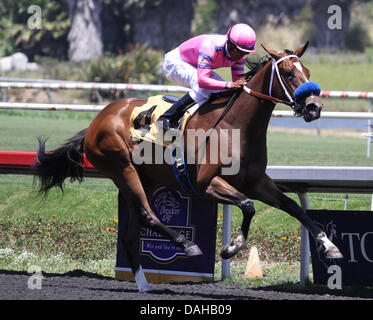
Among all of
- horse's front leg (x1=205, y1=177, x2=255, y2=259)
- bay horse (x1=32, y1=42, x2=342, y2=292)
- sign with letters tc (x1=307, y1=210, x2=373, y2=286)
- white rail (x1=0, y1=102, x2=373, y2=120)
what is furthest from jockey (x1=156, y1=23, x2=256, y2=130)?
white rail (x1=0, y1=102, x2=373, y2=120)

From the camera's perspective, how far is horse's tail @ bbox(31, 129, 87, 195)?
20.5ft

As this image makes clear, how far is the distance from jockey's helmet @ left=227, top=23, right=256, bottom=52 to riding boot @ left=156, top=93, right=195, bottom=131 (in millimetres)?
557

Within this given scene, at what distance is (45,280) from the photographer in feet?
19.7

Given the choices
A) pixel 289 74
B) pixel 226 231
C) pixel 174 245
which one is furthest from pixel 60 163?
pixel 289 74

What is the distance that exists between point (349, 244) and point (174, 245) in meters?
1.48

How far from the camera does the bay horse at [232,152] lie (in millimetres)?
4977

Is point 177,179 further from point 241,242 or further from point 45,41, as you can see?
point 45,41

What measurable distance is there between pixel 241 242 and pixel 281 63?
1255mm

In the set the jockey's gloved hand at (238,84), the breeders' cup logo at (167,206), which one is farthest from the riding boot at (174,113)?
the breeders' cup logo at (167,206)
